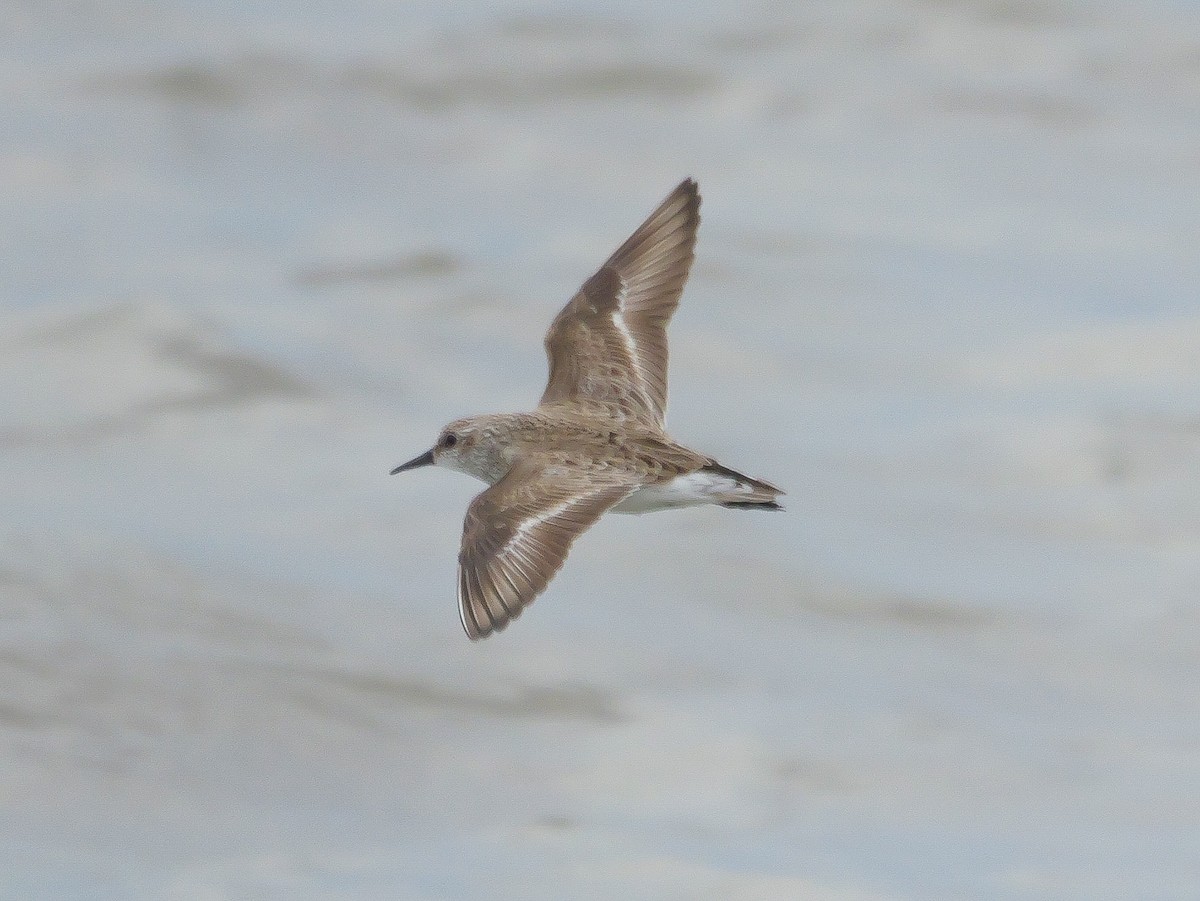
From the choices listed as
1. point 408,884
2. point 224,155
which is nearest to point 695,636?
point 408,884


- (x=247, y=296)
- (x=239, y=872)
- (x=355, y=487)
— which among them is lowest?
(x=239, y=872)

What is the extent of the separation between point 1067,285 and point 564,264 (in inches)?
118

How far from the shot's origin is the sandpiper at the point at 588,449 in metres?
6.43

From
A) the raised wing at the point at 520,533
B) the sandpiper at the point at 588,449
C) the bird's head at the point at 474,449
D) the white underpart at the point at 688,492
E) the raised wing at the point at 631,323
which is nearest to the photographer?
the raised wing at the point at 520,533

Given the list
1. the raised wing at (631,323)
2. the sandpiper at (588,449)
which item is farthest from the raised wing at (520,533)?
the raised wing at (631,323)

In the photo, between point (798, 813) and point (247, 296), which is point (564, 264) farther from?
point (798, 813)

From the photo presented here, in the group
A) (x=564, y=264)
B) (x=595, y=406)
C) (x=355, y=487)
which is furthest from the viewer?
(x=564, y=264)

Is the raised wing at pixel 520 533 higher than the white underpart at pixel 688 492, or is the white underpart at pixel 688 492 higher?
the white underpart at pixel 688 492

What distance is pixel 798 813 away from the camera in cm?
909

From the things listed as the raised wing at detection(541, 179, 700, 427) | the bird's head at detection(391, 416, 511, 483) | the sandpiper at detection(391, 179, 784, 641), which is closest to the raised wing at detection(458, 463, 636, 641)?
the sandpiper at detection(391, 179, 784, 641)

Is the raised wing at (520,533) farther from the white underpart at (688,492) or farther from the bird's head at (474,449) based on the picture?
the bird's head at (474,449)

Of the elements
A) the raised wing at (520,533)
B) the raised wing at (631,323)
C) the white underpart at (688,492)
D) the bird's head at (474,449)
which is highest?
the raised wing at (631,323)

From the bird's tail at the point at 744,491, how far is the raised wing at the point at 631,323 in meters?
0.88

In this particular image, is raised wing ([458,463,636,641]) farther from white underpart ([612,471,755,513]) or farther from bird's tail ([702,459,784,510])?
bird's tail ([702,459,784,510])
